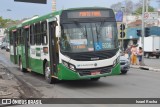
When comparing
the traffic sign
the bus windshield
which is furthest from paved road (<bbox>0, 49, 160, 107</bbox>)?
the traffic sign

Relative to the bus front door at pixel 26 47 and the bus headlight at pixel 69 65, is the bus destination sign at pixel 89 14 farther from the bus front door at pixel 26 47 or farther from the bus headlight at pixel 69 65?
the bus front door at pixel 26 47

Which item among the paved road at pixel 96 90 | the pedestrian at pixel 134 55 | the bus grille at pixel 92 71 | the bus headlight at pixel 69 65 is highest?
the bus headlight at pixel 69 65

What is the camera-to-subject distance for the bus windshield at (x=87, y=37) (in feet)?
47.1

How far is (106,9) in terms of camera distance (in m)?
15.2

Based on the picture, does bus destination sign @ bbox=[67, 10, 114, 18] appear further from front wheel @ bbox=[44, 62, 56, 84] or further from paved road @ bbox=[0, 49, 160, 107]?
front wheel @ bbox=[44, 62, 56, 84]

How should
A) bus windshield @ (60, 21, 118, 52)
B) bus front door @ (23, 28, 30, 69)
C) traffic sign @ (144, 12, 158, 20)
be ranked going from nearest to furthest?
bus windshield @ (60, 21, 118, 52)
bus front door @ (23, 28, 30, 69)
traffic sign @ (144, 12, 158, 20)

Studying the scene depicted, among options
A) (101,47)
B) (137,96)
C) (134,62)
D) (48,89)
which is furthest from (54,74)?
(134,62)

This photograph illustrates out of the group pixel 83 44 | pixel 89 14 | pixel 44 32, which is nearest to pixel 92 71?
pixel 83 44

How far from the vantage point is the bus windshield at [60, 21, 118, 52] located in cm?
1437

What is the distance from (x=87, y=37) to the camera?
571 inches

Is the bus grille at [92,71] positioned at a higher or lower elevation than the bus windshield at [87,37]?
lower

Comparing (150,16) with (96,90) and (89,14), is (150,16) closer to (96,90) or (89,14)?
(89,14)

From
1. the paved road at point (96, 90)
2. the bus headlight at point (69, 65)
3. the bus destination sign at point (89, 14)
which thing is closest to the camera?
the paved road at point (96, 90)

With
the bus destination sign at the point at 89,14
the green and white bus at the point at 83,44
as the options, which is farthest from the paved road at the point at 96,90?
the bus destination sign at the point at 89,14
